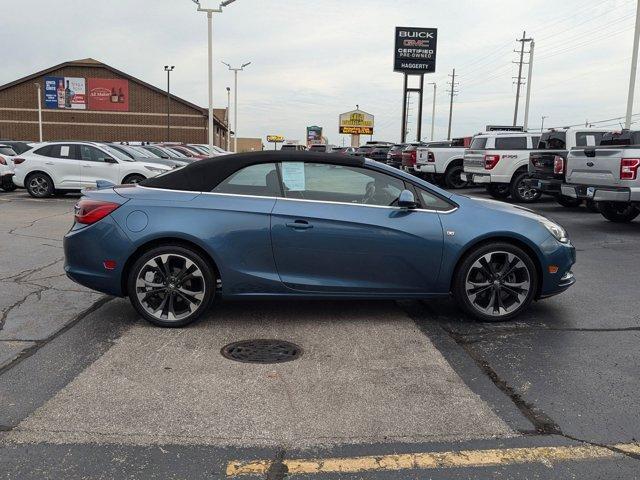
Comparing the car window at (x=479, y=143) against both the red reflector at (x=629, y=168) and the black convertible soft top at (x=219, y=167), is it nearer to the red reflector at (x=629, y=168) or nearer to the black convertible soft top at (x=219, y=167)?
the red reflector at (x=629, y=168)

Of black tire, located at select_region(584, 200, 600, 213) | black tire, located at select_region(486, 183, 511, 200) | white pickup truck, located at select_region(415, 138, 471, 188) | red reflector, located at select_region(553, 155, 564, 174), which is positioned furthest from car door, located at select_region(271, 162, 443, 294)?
white pickup truck, located at select_region(415, 138, 471, 188)

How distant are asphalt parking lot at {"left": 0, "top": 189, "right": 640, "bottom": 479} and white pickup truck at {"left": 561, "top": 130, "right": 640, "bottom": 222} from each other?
494cm

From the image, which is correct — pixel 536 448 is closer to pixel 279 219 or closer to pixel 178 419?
pixel 178 419

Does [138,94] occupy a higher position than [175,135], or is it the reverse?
[138,94]

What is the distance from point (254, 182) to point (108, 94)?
2608 inches

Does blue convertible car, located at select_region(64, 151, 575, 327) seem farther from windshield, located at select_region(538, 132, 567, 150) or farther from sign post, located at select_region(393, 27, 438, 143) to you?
sign post, located at select_region(393, 27, 438, 143)

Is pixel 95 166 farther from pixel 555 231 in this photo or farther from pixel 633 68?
pixel 633 68

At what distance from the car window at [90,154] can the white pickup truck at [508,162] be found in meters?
10.9

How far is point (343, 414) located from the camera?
3438mm

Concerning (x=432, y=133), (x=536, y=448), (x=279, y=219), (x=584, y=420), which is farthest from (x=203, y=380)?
(x=432, y=133)

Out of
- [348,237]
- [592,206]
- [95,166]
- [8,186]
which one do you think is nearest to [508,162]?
[592,206]

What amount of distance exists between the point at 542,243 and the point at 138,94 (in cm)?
6625

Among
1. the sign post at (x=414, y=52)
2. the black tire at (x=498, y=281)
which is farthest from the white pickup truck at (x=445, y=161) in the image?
the sign post at (x=414, y=52)

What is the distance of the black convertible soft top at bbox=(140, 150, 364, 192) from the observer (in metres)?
5.02
